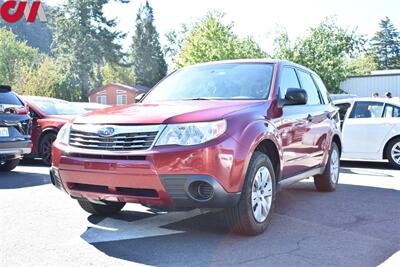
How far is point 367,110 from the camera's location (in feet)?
31.3

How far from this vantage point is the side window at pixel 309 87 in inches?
239

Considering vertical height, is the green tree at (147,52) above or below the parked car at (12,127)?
above

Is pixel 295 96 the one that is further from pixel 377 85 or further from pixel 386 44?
pixel 386 44

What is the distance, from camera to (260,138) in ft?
14.1

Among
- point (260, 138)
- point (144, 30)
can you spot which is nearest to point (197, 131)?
point (260, 138)

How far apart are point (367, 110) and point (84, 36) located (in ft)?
174

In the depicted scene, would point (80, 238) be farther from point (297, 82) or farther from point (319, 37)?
point (319, 37)

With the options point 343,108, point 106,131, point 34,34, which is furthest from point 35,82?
point 34,34

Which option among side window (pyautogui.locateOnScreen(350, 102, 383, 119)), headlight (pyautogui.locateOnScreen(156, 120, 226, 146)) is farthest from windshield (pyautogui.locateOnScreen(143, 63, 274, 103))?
side window (pyautogui.locateOnScreen(350, 102, 383, 119))

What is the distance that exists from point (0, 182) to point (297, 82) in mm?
5014

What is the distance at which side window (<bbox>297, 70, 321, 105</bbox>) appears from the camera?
607cm

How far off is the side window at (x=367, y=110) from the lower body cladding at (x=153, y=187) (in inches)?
253

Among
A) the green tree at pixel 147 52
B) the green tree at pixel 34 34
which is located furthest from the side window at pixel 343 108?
the green tree at pixel 34 34

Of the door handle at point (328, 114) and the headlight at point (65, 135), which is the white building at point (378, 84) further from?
the headlight at point (65, 135)
